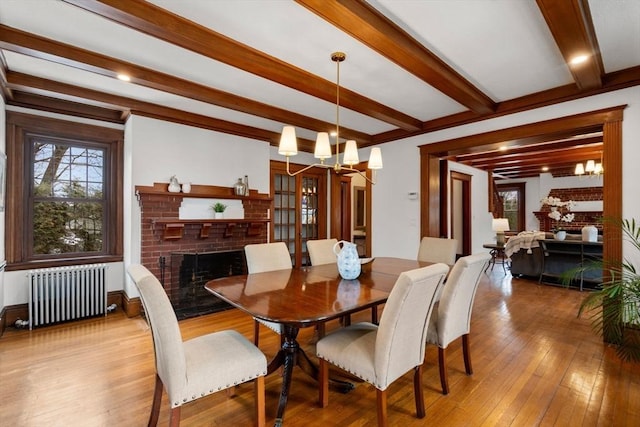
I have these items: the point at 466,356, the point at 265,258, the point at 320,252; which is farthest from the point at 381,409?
the point at 320,252

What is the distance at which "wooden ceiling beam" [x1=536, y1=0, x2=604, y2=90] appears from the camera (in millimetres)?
1879

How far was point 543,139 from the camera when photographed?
3754 millimetres

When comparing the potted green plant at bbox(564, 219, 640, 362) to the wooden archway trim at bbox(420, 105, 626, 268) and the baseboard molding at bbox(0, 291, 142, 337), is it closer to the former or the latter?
the wooden archway trim at bbox(420, 105, 626, 268)

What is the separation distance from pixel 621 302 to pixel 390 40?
2.50 m

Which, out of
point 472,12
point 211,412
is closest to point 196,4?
point 472,12

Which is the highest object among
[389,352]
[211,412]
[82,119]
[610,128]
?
[82,119]

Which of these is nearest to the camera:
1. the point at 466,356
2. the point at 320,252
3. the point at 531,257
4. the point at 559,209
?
the point at 466,356

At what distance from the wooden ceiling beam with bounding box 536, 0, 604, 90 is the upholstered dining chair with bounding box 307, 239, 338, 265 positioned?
2.54 metres

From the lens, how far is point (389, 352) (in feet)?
5.34

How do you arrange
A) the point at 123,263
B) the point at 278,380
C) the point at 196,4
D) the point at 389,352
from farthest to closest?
the point at 123,263 → the point at 278,380 → the point at 196,4 → the point at 389,352

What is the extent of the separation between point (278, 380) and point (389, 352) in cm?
110

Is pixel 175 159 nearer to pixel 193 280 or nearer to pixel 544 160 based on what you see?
pixel 193 280

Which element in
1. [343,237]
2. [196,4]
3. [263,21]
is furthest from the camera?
[343,237]

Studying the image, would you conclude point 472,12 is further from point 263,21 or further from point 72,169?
point 72,169
